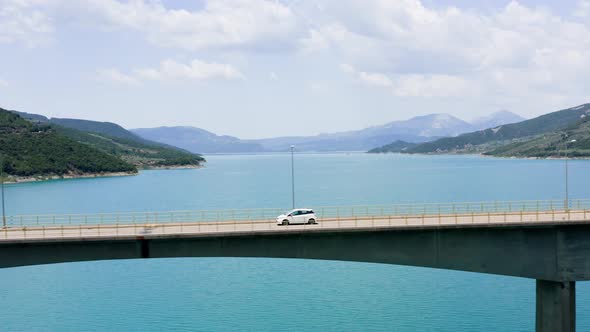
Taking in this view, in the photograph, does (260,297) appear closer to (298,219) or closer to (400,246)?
(298,219)

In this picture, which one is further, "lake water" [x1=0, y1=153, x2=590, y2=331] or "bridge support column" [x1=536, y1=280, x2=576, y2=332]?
"lake water" [x1=0, y1=153, x2=590, y2=331]

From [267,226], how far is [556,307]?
20.3 meters

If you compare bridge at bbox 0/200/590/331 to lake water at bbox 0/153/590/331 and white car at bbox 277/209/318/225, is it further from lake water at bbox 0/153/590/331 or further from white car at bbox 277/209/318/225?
Answer: lake water at bbox 0/153/590/331

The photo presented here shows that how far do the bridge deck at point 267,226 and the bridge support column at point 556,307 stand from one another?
14.3 feet

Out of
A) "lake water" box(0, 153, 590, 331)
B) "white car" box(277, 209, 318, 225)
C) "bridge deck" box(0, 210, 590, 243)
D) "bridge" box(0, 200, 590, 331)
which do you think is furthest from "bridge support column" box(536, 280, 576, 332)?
"white car" box(277, 209, 318, 225)

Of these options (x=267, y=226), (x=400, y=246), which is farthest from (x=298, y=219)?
(x=400, y=246)

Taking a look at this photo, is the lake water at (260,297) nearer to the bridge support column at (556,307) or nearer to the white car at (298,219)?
the bridge support column at (556,307)

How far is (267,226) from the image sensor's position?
122 feet

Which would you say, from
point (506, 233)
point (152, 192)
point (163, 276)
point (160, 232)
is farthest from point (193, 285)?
point (152, 192)

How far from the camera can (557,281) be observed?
33.2m

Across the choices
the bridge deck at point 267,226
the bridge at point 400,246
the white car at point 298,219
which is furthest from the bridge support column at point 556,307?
the white car at point 298,219

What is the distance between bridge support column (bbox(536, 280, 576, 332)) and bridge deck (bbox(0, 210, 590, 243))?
4368 millimetres

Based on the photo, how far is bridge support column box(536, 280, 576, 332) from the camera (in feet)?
107

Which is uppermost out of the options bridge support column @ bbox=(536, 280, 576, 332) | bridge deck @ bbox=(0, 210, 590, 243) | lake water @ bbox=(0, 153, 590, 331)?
bridge deck @ bbox=(0, 210, 590, 243)
